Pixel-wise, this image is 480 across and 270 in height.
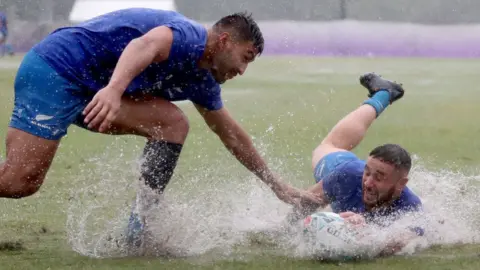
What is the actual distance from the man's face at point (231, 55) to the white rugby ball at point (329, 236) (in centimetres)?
86

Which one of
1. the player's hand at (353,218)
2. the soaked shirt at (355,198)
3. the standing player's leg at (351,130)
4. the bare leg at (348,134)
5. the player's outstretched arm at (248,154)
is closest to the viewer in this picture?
the player's hand at (353,218)

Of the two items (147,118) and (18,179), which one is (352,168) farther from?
(18,179)

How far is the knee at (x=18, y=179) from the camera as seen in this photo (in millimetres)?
4801

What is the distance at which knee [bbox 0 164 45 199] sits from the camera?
4.80 m

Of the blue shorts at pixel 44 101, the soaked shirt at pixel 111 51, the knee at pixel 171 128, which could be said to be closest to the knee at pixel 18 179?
the blue shorts at pixel 44 101

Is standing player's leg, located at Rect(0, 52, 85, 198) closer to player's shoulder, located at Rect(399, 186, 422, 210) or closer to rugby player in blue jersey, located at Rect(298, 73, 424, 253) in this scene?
rugby player in blue jersey, located at Rect(298, 73, 424, 253)

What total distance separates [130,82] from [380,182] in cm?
145

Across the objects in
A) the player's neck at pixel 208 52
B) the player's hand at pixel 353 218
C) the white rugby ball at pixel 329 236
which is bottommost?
the white rugby ball at pixel 329 236

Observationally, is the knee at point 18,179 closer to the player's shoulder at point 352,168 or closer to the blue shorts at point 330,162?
the player's shoulder at point 352,168

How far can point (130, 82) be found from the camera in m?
4.71

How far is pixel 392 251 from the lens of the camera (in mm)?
4934

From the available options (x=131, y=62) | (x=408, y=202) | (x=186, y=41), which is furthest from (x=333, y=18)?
(x=131, y=62)

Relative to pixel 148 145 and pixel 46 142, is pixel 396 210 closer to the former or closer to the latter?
pixel 148 145

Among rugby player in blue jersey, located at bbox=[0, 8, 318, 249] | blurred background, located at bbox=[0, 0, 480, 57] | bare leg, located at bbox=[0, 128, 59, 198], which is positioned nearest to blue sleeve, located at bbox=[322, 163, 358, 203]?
rugby player in blue jersey, located at bbox=[0, 8, 318, 249]
